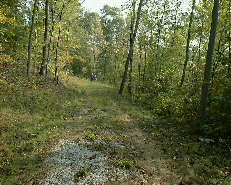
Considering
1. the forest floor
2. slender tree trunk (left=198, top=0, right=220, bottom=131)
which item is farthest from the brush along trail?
slender tree trunk (left=198, top=0, right=220, bottom=131)

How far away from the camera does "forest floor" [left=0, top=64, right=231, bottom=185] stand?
7.77 meters

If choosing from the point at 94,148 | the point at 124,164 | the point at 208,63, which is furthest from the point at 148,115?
the point at 124,164

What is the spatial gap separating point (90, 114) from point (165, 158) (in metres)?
7.47

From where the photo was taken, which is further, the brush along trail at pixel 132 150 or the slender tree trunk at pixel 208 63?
the slender tree trunk at pixel 208 63

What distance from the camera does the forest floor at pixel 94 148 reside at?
777 centimetres

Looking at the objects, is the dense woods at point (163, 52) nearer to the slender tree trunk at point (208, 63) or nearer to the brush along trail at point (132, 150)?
the slender tree trunk at point (208, 63)

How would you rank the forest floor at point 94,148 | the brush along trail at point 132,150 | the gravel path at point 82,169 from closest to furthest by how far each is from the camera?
the gravel path at point 82,169, the forest floor at point 94,148, the brush along trail at point 132,150

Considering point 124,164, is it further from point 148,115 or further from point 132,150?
point 148,115

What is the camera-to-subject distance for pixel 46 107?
583 inches

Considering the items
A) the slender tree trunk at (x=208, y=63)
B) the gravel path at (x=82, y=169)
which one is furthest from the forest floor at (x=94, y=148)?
the slender tree trunk at (x=208, y=63)

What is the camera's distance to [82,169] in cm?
785

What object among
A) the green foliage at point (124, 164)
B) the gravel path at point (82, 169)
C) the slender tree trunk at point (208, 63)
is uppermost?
the slender tree trunk at point (208, 63)

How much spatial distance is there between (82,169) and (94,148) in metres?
2.11

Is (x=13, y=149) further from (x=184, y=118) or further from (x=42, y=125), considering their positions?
(x=184, y=118)
